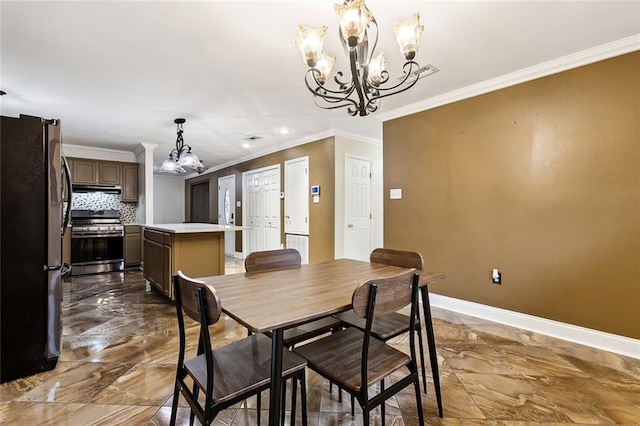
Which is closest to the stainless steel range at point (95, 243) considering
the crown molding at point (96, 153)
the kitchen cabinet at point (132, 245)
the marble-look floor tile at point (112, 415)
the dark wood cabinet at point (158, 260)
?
the kitchen cabinet at point (132, 245)

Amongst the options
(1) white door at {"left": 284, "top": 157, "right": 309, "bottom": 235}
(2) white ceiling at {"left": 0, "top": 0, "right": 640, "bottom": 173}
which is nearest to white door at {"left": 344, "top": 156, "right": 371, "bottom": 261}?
(1) white door at {"left": 284, "top": 157, "right": 309, "bottom": 235}

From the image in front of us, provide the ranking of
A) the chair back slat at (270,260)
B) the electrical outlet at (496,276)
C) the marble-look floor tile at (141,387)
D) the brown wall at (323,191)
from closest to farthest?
1. the marble-look floor tile at (141,387)
2. the chair back slat at (270,260)
3. the electrical outlet at (496,276)
4. the brown wall at (323,191)

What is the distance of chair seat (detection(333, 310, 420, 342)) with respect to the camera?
1.59 m

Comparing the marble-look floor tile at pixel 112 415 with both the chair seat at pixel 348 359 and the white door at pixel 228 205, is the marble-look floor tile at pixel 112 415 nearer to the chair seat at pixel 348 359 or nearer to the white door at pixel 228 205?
the chair seat at pixel 348 359

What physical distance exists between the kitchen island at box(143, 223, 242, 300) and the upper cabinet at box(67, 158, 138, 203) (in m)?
2.57

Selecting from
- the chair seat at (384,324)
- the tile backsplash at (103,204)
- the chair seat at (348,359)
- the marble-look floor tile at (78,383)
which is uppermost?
the tile backsplash at (103,204)

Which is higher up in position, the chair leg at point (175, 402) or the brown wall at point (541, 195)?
the brown wall at point (541, 195)

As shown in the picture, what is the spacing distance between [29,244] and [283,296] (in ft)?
6.13

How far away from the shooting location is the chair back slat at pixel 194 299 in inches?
40.3

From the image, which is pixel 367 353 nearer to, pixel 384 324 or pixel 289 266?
pixel 384 324

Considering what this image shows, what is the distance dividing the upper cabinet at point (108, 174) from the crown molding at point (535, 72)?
519 centimetres

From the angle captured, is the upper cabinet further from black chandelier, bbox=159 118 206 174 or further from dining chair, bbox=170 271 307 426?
Result: dining chair, bbox=170 271 307 426

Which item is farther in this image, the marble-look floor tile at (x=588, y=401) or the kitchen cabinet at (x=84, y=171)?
the kitchen cabinet at (x=84, y=171)

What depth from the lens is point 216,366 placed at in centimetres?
123
